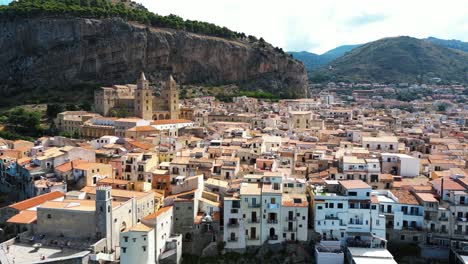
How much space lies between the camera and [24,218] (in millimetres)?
30953

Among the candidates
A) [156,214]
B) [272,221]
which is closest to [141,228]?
[156,214]

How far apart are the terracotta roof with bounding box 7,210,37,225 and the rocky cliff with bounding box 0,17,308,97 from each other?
2674 inches

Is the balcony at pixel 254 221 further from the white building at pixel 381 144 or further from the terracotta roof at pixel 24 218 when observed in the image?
the white building at pixel 381 144

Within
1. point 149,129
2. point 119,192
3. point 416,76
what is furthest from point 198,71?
point 416,76

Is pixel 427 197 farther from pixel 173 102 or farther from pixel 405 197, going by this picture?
pixel 173 102

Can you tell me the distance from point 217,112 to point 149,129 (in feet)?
66.9

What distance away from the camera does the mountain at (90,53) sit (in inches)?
3723

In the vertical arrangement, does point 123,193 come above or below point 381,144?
below

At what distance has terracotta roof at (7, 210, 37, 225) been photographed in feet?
100

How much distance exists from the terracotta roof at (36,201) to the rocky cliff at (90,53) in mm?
66045

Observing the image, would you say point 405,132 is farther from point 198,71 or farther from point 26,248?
point 198,71

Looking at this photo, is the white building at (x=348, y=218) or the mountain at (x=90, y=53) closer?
the white building at (x=348, y=218)

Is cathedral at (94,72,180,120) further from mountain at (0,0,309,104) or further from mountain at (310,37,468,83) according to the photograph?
mountain at (310,37,468,83)

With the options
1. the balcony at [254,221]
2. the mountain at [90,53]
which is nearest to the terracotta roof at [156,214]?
the balcony at [254,221]
